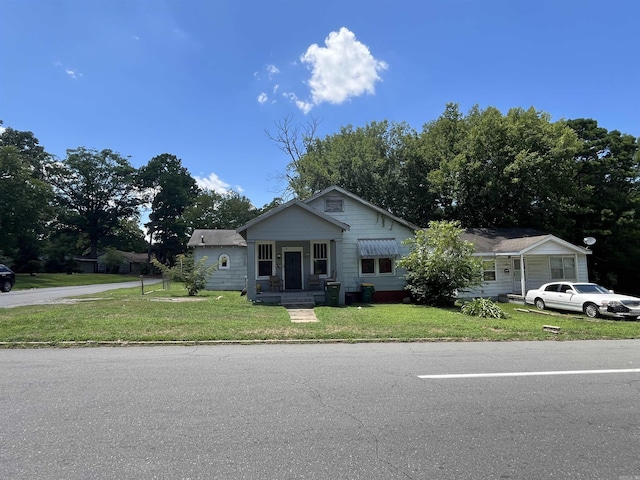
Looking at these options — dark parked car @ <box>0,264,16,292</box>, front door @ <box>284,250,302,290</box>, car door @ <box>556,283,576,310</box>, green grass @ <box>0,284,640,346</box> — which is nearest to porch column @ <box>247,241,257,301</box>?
front door @ <box>284,250,302,290</box>

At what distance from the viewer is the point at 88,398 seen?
487cm

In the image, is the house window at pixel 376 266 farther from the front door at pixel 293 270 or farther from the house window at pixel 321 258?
the front door at pixel 293 270

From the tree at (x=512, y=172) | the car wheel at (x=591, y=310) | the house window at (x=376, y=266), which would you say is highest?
the tree at (x=512, y=172)

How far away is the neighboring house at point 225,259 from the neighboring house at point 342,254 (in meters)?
6.97

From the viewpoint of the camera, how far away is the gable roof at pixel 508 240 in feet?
66.6

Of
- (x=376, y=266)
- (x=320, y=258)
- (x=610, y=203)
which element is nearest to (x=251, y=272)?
(x=320, y=258)

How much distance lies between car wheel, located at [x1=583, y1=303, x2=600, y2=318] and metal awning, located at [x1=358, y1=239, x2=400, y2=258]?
27.2 ft

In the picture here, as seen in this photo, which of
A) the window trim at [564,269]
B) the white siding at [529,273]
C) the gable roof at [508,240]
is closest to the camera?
the gable roof at [508,240]

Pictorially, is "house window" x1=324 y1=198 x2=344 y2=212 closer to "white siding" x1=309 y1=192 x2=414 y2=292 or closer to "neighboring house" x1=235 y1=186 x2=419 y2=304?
"neighboring house" x1=235 y1=186 x2=419 y2=304

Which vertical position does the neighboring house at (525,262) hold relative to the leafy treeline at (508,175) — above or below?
below

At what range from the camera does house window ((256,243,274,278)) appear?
1969 cm

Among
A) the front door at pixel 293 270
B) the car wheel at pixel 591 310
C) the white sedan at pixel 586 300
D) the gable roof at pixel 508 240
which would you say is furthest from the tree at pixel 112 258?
the car wheel at pixel 591 310

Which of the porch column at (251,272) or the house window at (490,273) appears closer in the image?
the porch column at (251,272)

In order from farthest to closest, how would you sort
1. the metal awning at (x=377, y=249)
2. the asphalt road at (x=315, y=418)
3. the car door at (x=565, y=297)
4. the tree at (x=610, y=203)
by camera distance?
the tree at (x=610, y=203)
the metal awning at (x=377, y=249)
the car door at (x=565, y=297)
the asphalt road at (x=315, y=418)
